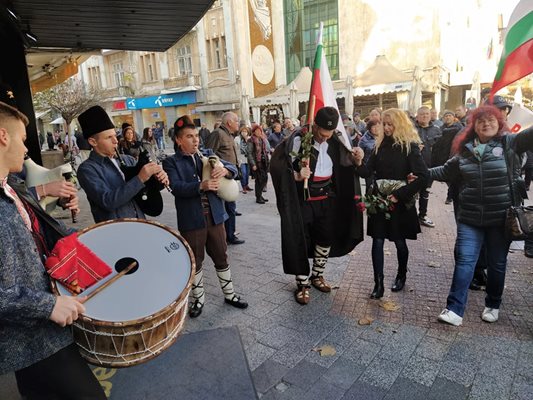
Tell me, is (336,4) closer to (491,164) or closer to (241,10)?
(241,10)

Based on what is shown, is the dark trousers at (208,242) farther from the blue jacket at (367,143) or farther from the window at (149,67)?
the window at (149,67)

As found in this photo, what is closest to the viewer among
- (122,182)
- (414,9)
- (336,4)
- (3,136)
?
(3,136)

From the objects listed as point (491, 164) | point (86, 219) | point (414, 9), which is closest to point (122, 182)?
point (491, 164)

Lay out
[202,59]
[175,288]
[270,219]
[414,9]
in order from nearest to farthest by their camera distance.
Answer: [175,288]
[270,219]
[414,9]
[202,59]

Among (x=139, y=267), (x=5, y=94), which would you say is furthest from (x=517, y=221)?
(x=5, y=94)

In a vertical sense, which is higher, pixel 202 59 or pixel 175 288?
pixel 202 59

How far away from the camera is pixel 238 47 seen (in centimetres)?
2725

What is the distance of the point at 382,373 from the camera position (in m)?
2.90

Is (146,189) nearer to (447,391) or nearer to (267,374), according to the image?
(267,374)

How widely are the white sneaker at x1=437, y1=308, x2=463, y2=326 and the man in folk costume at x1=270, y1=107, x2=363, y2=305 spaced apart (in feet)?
3.79

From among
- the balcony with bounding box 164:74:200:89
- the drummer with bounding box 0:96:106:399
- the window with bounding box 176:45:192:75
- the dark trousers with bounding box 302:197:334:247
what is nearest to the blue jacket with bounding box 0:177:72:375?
the drummer with bounding box 0:96:106:399

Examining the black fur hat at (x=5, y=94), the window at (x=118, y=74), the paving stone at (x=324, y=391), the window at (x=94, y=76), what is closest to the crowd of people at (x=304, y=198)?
the paving stone at (x=324, y=391)

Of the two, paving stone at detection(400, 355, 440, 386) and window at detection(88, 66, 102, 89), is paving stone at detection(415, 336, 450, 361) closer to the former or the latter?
paving stone at detection(400, 355, 440, 386)

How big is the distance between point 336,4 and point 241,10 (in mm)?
6657
